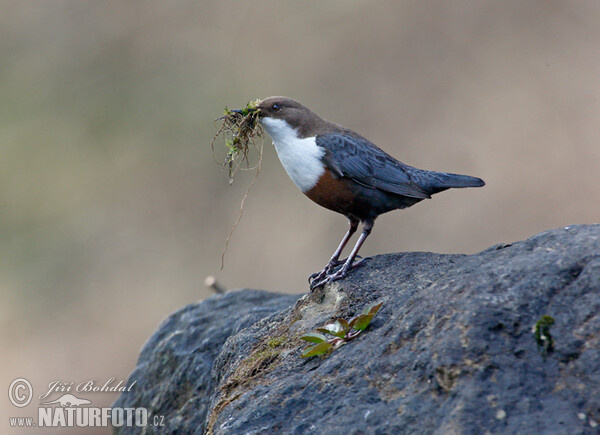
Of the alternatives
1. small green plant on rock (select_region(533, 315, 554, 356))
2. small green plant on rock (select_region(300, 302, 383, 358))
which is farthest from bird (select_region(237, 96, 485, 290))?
small green plant on rock (select_region(533, 315, 554, 356))

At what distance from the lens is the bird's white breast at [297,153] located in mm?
4027

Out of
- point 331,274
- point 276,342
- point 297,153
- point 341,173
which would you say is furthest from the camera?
point 297,153

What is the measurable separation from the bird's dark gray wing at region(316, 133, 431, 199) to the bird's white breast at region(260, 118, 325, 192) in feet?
0.19

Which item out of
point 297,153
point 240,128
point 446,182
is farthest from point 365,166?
point 240,128

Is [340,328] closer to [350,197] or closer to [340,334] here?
[340,334]

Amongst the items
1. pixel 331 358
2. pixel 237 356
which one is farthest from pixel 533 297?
pixel 237 356

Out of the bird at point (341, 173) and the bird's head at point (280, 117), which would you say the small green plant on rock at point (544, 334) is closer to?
the bird at point (341, 173)

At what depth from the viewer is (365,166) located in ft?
13.3

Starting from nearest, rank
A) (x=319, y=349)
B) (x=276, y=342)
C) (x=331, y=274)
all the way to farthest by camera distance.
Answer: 1. (x=319, y=349)
2. (x=276, y=342)
3. (x=331, y=274)

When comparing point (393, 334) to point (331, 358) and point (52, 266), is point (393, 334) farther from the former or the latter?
point (52, 266)

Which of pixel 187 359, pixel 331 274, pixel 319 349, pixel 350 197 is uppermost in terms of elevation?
pixel 350 197

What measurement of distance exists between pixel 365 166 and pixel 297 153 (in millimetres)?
436

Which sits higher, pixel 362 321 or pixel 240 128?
pixel 240 128

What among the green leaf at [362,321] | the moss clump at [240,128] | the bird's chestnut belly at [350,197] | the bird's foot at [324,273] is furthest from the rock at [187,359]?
the green leaf at [362,321]
